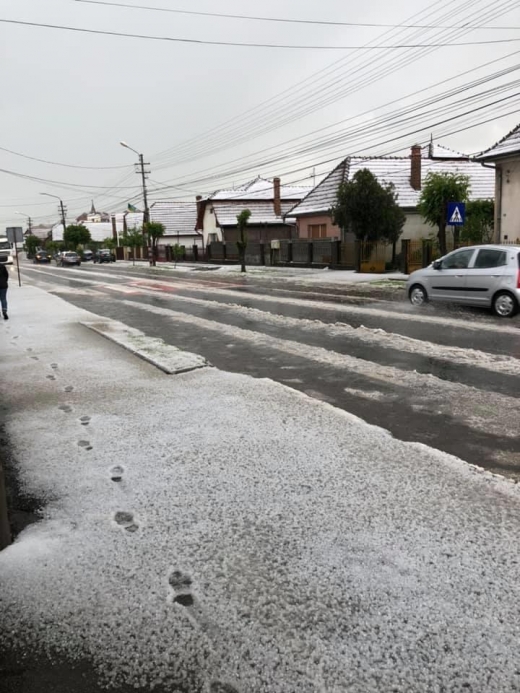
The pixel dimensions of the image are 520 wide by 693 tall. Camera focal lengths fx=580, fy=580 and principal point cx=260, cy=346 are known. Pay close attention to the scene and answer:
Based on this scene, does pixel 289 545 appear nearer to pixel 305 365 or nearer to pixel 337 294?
pixel 305 365

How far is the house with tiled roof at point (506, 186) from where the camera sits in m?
23.1

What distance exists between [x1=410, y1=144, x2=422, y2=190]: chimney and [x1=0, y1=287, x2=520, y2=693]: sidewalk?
3234cm

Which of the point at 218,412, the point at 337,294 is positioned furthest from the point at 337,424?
the point at 337,294

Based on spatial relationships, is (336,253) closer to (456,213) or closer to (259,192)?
(456,213)

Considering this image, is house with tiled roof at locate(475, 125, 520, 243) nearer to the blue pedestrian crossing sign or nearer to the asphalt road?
the blue pedestrian crossing sign

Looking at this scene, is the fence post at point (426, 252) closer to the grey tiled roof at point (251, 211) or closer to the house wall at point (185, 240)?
the grey tiled roof at point (251, 211)

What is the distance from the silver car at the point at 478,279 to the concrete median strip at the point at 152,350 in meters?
7.45

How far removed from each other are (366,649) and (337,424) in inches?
118

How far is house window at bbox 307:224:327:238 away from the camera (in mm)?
37281

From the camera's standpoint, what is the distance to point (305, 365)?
813 cm

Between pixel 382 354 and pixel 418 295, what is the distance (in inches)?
281

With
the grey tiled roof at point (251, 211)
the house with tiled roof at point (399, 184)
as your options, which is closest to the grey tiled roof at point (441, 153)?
the house with tiled roof at point (399, 184)

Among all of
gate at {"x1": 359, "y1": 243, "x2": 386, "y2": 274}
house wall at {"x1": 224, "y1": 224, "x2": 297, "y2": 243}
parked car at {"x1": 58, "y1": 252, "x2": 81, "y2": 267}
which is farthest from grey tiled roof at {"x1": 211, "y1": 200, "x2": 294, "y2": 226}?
gate at {"x1": 359, "y1": 243, "x2": 386, "y2": 274}

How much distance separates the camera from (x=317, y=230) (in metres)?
38.1
